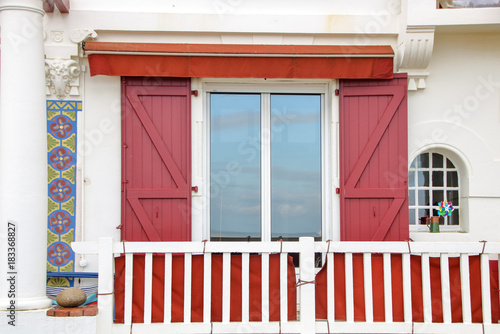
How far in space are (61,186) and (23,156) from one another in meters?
1.22

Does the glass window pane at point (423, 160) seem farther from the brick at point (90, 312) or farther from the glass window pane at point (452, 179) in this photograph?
the brick at point (90, 312)

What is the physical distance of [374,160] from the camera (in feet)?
22.7

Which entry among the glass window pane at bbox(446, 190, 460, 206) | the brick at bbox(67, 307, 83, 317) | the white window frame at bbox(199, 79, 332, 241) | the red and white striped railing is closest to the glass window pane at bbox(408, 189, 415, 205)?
the glass window pane at bbox(446, 190, 460, 206)

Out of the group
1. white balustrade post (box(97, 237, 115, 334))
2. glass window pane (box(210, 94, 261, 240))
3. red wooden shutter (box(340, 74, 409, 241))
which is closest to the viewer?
white balustrade post (box(97, 237, 115, 334))

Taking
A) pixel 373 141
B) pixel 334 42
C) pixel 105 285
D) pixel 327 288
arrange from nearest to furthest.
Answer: pixel 105 285 < pixel 327 288 < pixel 373 141 < pixel 334 42

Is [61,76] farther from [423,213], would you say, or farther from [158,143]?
[423,213]

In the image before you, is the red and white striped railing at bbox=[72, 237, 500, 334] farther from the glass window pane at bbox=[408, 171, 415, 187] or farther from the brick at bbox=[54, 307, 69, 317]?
the glass window pane at bbox=[408, 171, 415, 187]

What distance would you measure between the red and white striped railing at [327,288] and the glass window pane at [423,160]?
1.74 meters

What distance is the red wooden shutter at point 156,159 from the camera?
6785 mm

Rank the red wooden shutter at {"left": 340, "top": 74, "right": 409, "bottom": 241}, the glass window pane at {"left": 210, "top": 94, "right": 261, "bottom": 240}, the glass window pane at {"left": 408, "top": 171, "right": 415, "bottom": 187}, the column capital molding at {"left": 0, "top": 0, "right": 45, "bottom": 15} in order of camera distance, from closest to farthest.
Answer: the column capital molding at {"left": 0, "top": 0, "right": 45, "bottom": 15}
the red wooden shutter at {"left": 340, "top": 74, "right": 409, "bottom": 241}
the glass window pane at {"left": 210, "top": 94, "right": 261, "bottom": 240}
the glass window pane at {"left": 408, "top": 171, "right": 415, "bottom": 187}

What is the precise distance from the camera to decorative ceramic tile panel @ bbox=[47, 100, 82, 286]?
22.3ft

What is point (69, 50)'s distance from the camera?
6836 millimetres

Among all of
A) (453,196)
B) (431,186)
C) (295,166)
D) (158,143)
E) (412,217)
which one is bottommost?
(412,217)

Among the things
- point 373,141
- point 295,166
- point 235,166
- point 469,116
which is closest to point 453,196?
point 469,116
